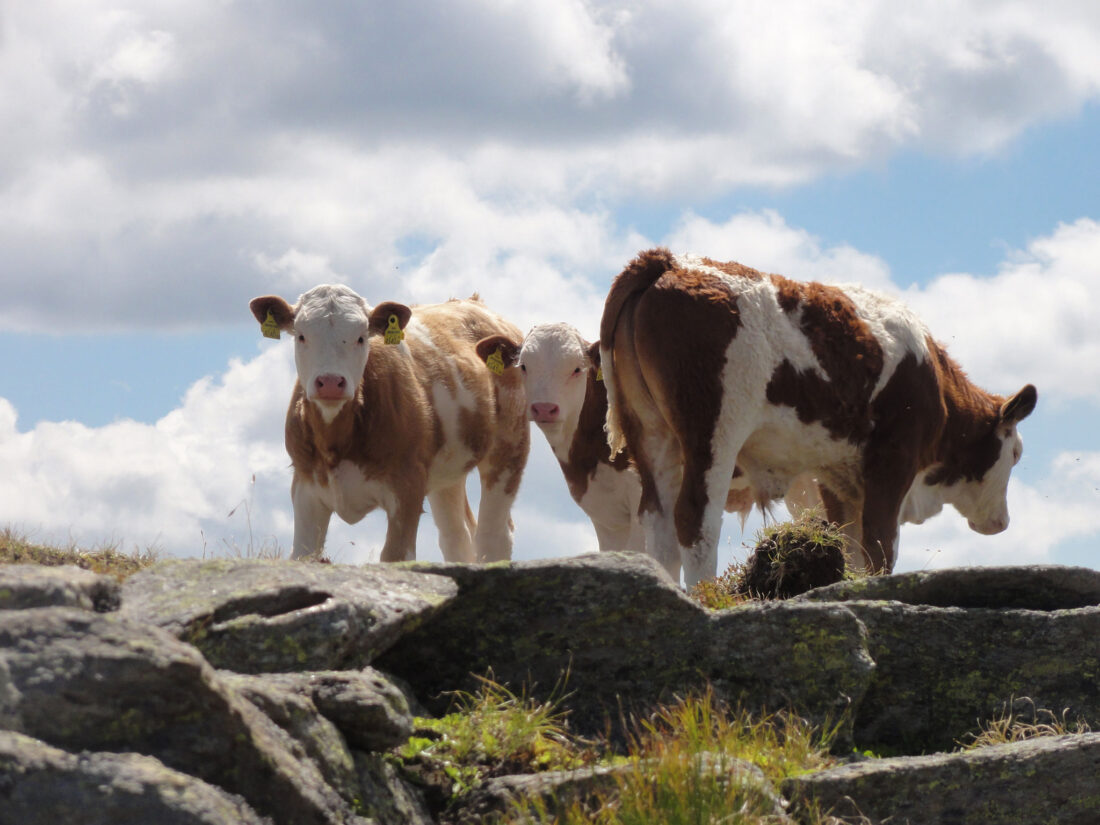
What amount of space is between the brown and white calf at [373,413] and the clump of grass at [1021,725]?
265 inches

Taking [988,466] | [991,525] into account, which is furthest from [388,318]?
[991,525]

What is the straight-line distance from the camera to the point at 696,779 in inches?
200

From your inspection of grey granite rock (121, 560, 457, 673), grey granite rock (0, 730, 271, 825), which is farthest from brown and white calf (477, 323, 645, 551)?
grey granite rock (0, 730, 271, 825)

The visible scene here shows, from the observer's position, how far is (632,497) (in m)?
14.4

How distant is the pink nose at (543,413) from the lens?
13.5 meters

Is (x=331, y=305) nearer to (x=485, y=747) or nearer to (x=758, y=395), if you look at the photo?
(x=758, y=395)

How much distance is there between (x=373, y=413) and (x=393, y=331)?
1.05 meters

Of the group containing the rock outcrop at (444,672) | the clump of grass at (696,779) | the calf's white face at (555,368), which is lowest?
the clump of grass at (696,779)

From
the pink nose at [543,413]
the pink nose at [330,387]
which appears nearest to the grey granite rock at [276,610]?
the pink nose at [330,387]

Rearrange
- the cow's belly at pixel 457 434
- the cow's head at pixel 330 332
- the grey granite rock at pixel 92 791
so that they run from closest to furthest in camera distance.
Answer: the grey granite rock at pixel 92 791 < the cow's head at pixel 330 332 < the cow's belly at pixel 457 434

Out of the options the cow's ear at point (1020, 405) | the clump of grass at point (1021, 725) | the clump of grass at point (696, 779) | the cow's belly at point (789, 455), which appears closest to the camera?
the clump of grass at point (696, 779)

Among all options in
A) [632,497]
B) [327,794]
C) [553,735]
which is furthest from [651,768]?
[632,497]

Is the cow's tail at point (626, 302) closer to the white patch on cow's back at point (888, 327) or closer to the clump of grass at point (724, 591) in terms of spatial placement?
the white patch on cow's back at point (888, 327)

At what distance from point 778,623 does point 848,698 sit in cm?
49
